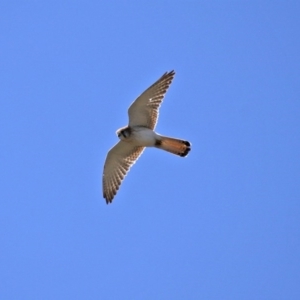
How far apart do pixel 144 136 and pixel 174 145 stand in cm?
55

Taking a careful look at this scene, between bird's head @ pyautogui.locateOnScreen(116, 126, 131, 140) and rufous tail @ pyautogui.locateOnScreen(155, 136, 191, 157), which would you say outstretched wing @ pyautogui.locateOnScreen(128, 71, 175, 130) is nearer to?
bird's head @ pyautogui.locateOnScreen(116, 126, 131, 140)

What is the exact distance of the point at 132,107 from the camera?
14.5 metres

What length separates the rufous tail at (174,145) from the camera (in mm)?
14502

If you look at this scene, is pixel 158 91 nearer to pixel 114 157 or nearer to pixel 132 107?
pixel 132 107

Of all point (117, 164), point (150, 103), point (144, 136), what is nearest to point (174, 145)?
point (144, 136)

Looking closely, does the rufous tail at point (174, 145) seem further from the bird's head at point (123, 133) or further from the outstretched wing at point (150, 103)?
the bird's head at point (123, 133)

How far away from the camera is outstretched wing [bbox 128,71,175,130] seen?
14406 mm

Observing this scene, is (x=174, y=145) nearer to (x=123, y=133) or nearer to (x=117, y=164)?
(x=123, y=133)

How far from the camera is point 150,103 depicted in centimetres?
Answer: 1452

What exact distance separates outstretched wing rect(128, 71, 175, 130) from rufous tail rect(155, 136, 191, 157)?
1.17ft

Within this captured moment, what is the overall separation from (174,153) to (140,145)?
693 millimetres

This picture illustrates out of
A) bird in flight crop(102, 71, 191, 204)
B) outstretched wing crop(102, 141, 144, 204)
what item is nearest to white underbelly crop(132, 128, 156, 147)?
bird in flight crop(102, 71, 191, 204)

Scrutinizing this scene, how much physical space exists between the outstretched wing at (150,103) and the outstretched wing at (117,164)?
0.57 metres

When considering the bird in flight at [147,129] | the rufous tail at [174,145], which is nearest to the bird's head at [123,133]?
the bird in flight at [147,129]
